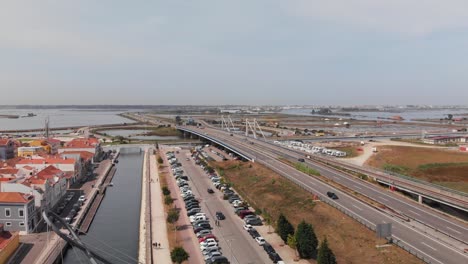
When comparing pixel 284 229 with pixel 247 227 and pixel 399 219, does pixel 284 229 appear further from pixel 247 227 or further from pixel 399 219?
pixel 399 219

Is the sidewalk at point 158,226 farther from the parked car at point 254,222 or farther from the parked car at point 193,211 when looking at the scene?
the parked car at point 254,222

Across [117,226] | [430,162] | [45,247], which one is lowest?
[117,226]

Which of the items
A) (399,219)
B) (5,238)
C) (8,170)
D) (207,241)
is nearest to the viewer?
(5,238)

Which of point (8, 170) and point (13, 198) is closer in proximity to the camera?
point (13, 198)

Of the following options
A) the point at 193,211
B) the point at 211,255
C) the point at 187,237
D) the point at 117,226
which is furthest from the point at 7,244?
the point at 193,211

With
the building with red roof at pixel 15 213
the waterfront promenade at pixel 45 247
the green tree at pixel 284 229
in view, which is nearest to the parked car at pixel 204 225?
the green tree at pixel 284 229

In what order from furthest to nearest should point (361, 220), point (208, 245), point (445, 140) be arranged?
point (445, 140) → point (361, 220) → point (208, 245)

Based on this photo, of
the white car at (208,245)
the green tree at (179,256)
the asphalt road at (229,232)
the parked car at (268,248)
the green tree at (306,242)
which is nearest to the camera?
the green tree at (179,256)

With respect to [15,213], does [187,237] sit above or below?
below
